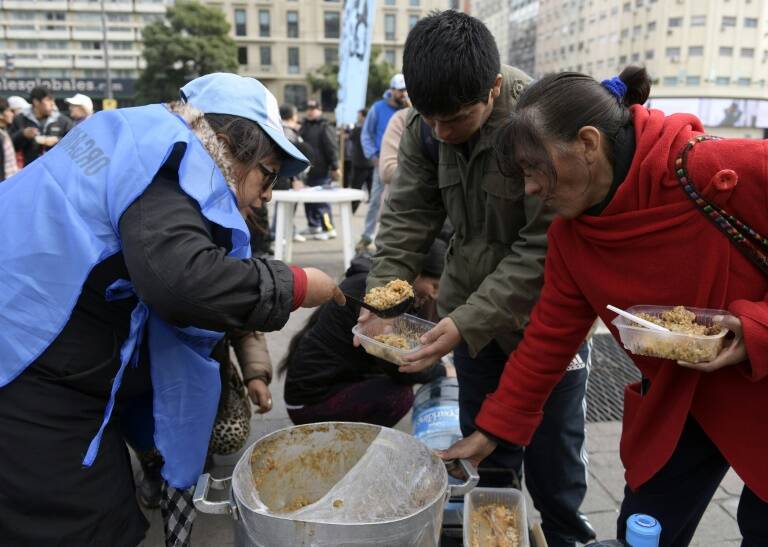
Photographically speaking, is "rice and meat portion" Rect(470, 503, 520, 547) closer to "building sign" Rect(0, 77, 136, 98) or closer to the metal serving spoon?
the metal serving spoon

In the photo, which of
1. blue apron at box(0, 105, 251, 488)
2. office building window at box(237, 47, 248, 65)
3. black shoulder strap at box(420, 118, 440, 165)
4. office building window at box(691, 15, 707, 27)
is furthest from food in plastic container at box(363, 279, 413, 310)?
office building window at box(691, 15, 707, 27)

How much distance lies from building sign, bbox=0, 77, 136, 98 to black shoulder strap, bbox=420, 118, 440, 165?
52690 mm

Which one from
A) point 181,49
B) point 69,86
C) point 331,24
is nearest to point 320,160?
point 181,49

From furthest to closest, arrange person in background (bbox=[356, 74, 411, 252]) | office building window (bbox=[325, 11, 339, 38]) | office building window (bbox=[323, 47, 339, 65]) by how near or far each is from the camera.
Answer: office building window (bbox=[323, 47, 339, 65]), office building window (bbox=[325, 11, 339, 38]), person in background (bbox=[356, 74, 411, 252])

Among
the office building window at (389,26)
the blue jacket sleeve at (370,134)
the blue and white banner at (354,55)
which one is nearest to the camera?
the blue jacket sleeve at (370,134)

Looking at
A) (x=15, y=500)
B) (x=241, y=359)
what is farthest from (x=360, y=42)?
(x=15, y=500)

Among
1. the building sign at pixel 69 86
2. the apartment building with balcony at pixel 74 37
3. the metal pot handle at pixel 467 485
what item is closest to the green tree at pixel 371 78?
the apartment building with balcony at pixel 74 37

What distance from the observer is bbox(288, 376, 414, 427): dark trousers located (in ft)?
8.79

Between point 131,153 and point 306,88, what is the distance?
193ft

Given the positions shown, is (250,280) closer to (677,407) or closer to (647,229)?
(647,229)

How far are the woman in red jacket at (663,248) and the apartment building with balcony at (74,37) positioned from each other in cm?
5866

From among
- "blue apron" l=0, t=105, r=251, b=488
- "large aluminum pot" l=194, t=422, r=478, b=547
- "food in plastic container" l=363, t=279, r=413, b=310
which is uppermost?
"blue apron" l=0, t=105, r=251, b=488

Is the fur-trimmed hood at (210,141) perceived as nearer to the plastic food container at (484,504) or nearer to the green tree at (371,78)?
the plastic food container at (484,504)

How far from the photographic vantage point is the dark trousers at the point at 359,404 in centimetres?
268
